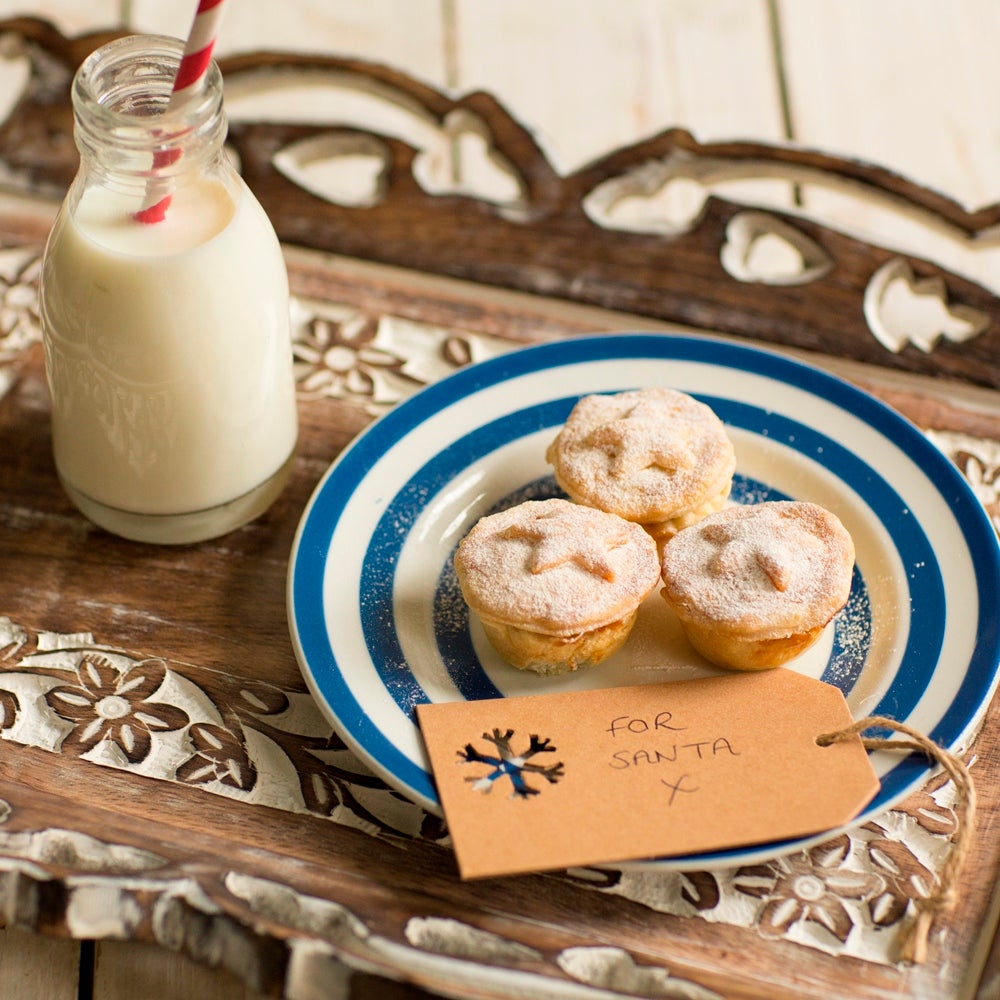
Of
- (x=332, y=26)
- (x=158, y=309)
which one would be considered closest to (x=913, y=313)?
(x=158, y=309)

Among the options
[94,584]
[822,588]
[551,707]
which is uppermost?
[822,588]

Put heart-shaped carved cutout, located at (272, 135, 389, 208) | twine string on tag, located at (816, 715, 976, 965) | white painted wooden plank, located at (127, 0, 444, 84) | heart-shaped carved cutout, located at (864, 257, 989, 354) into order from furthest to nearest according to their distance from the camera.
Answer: white painted wooden plank, located at (127, 0, 444, 84), heart-shaped carved cutout, located at (272, 135, 389, 208), heart-shaped carved cutout, located at (864, 257, 989, 354), twine string on tag, located at (816, 715, 976, 965)

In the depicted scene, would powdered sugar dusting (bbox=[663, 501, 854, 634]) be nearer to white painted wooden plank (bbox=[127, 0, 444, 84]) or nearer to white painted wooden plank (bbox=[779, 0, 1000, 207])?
white painted wooden plank (bbox=[779, 0, 1000, 207])

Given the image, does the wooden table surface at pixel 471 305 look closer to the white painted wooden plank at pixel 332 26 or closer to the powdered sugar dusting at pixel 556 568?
the white painted wooden plank at pixel 332 26

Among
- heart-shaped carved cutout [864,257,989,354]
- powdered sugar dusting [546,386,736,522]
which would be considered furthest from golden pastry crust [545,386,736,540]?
heart-shaped carved cutout [864,257,989,354]

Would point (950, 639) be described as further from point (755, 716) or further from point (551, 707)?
point (551, 707)

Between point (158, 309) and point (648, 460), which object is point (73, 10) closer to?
point (158, 309)

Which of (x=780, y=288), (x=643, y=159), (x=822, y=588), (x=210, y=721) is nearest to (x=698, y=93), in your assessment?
(x=643, y=159)
